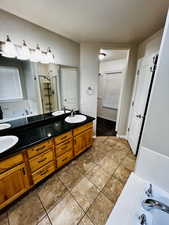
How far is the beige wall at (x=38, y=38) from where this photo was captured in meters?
1.33

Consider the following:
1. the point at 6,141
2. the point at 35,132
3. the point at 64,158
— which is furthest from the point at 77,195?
the point at 6,141

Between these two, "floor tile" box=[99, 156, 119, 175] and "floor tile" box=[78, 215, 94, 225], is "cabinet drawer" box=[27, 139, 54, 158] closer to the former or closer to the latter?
"floor tile" box=[78, 215, 94, 225]

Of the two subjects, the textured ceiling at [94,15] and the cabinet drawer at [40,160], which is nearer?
the textured ceiling at [94,15]

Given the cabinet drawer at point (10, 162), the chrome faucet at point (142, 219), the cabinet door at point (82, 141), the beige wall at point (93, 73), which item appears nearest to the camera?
the chrome faucet at point (142, 219)

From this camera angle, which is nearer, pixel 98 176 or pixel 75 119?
pixel 98 176

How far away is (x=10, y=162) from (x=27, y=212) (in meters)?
0.69

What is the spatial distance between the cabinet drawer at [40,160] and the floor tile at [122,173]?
46.4 inches

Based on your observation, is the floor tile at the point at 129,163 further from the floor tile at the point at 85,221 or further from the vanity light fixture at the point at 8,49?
the vanity light fixture at the point at 8,49

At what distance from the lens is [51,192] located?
1473 mm

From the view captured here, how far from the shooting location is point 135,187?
947 millimetres

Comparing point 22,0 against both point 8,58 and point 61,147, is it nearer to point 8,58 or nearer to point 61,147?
point 8,58

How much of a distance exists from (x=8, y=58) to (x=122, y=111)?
267 cm

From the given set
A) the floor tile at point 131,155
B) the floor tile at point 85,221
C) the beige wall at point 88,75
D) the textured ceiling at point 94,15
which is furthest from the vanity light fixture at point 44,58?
the floor tile at point 131,155

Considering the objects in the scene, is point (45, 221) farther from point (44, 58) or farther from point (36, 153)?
point (44, 58)
